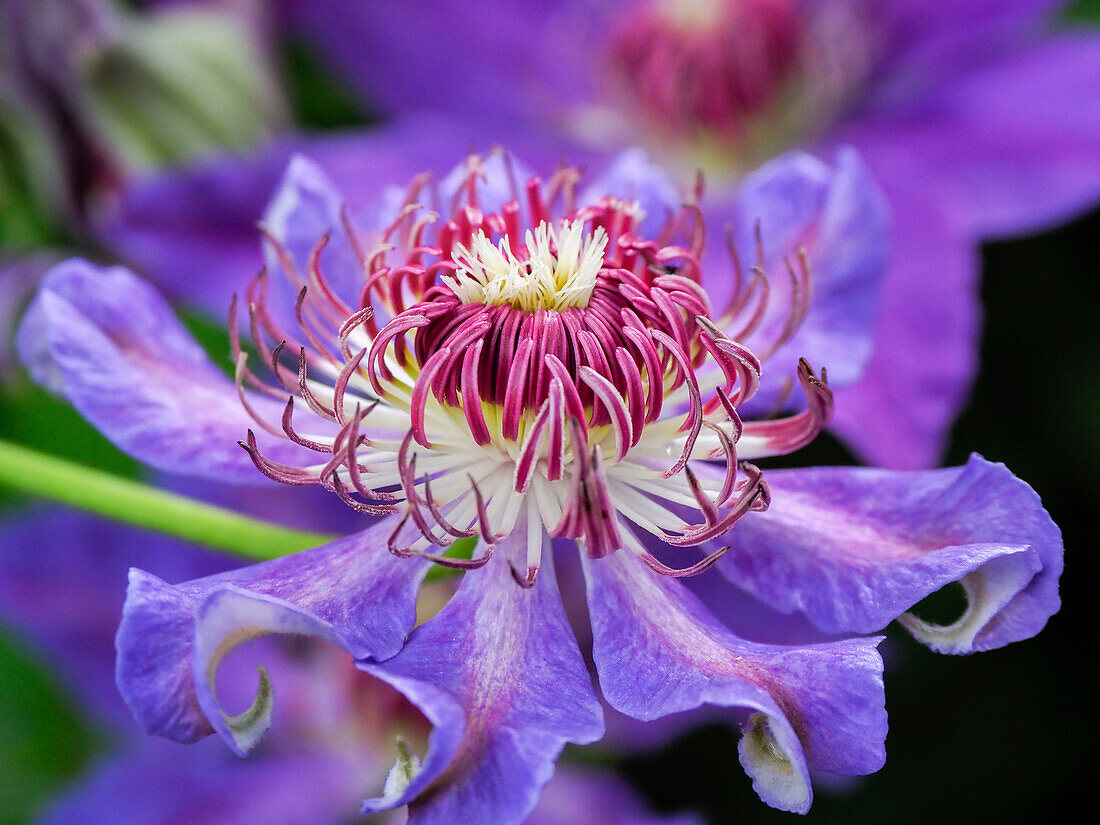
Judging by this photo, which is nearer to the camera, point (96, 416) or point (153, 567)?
point (96, 416)

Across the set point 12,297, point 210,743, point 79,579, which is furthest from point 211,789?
point 12,297

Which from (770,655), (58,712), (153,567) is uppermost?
(770,655)

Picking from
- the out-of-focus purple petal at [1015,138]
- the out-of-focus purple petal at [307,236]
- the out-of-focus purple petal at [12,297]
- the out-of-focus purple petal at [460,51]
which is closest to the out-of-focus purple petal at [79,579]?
the out-of-focus purple petal at [12,297]

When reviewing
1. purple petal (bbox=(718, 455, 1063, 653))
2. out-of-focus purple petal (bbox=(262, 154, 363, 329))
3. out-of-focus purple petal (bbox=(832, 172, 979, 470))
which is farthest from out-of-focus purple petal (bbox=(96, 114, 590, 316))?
purple petal (bbox=(718, 455, 1063, 653))

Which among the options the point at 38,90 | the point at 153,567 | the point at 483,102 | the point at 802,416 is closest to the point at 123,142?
the point at 38,90

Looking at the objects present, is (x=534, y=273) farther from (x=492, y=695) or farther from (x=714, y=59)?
(x=714, y=59)

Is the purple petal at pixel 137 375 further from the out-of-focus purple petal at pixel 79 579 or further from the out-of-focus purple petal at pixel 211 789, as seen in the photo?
the out-of-focus purple petal at pixel 211 789

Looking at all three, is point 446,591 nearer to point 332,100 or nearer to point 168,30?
point 168,30
